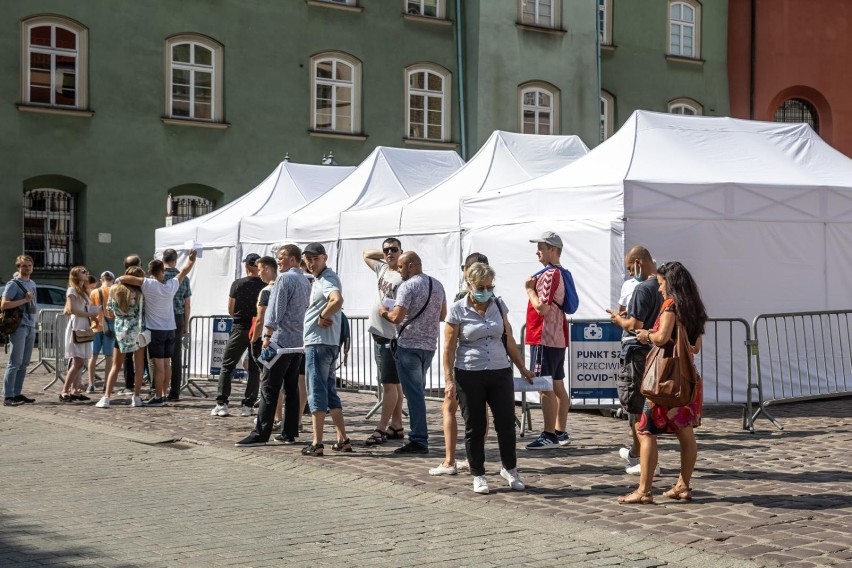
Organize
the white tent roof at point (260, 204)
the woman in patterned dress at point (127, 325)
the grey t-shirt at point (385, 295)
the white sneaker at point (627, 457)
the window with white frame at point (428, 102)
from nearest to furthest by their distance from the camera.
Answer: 1. the white sneaker at point (627, 457)
2. the grey t-shirt at point (385, 295)
3. the woman in patterned dress at point (127, 325)
4. the white tent roof at point (260, 204)
5. the window with white frame at point (428, 102)

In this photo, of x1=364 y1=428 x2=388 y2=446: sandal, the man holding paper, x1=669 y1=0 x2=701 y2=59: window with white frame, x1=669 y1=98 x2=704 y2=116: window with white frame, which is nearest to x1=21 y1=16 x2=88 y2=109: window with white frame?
x1=669 y1=98 x2=704 y2=116: window with white frame

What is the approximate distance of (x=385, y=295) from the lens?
11203mm

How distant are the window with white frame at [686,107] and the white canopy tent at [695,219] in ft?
71.5

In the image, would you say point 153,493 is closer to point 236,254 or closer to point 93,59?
point 236,254

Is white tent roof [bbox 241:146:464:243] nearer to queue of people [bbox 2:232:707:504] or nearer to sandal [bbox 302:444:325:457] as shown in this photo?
queue of people [bbox 2:232:707:504]

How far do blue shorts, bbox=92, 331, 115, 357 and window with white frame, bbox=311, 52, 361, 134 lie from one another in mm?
15164

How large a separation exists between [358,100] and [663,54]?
10339 mm

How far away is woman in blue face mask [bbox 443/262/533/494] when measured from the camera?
8.82 m

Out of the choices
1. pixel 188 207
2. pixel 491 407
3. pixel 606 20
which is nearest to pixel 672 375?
pixel 491 407

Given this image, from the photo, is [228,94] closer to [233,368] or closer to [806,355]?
[233,368]

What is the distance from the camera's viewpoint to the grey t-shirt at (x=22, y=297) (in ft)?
48.4

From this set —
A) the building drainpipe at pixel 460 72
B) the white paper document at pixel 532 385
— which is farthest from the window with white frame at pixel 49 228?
the white paper document at pixel 532 385

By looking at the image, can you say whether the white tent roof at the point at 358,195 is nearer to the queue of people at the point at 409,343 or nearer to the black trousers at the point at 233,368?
the queue of people at the point at 409,343

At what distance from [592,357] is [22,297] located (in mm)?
6893
